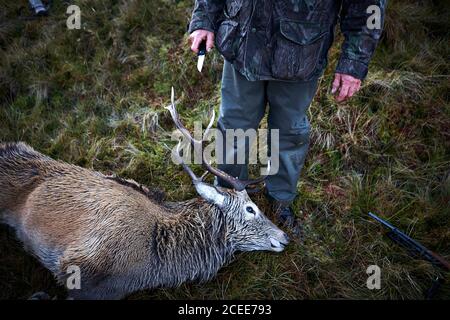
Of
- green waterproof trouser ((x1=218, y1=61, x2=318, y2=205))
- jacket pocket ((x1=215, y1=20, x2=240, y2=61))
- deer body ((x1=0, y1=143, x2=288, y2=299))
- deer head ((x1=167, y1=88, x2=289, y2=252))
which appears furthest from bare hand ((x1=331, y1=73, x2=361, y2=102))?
deer body ((x1=0, y1=143, x2=288, y2=299))

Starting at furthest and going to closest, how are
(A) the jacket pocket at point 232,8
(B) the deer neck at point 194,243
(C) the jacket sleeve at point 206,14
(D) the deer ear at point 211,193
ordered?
1. (D) the deer ear at point 211,193
2. (B) the deer neck at point 194,243
3. (C) the jacket sleeve at point 206,14
4. (A) the jacket pocket at point 232,8

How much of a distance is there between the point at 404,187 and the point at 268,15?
2470 millimetres

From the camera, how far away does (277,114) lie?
3551mm

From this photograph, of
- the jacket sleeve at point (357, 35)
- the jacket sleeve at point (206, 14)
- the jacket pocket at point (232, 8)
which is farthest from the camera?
the jacket sleeve at point (206, 14)

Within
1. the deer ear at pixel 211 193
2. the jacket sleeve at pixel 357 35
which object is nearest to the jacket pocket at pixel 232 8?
the jacket sleeve at pixel 357 35

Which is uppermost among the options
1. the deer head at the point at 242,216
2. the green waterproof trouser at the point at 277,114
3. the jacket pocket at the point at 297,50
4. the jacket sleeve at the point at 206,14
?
the jacket sleeve at the point at 206,14

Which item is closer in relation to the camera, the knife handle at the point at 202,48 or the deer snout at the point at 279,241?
the knife handle at the point at 202,48

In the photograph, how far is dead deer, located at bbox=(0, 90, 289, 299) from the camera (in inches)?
132

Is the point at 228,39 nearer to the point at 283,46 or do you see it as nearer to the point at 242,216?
the point at 283,46

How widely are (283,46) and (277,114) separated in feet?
2.42

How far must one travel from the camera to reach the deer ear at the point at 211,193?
3.65 meters

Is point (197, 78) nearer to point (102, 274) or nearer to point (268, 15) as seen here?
point (268, 15)

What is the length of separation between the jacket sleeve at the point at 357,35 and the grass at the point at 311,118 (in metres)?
1.60

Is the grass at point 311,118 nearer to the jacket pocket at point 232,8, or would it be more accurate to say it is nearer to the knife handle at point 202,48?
the knife handle at point 202,48
